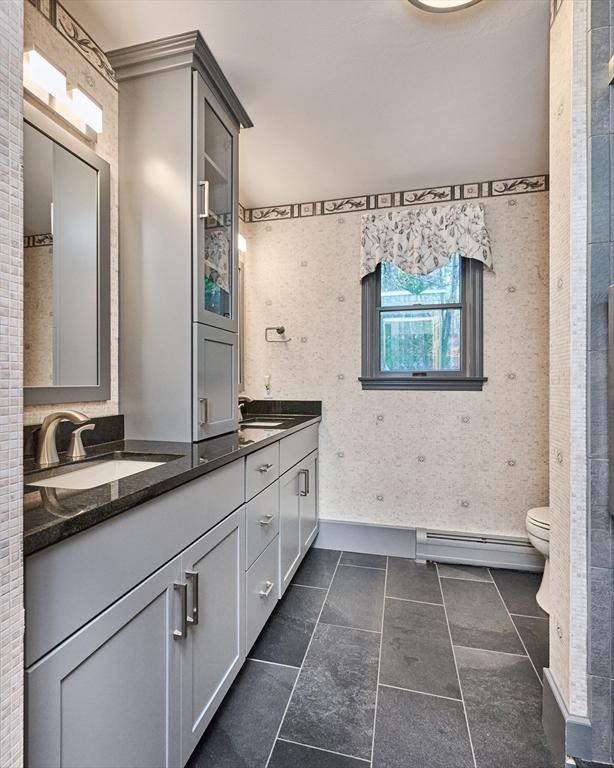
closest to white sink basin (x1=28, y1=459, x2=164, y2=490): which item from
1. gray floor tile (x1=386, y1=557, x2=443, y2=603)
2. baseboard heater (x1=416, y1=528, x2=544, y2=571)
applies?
gray floor tile (x1=386, y1=557, x2=443, y2=603)

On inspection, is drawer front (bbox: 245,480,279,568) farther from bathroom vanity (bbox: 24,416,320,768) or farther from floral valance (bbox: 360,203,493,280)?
floral valance (bbox: 360,203,493,280)

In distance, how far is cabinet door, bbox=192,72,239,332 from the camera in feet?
5.18

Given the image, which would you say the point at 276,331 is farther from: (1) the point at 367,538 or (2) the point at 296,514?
(1) the point at 367,538

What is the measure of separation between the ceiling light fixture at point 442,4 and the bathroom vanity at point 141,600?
168 centimetres

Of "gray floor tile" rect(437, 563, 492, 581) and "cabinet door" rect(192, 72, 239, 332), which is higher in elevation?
"cabinet door" rect(192, 72, 239, 332)

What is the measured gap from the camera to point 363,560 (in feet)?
8.61

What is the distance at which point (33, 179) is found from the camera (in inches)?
49.9

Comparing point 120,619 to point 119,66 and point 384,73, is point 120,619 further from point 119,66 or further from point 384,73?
point 384,73

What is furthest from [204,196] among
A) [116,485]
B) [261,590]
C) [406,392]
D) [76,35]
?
[406,392]

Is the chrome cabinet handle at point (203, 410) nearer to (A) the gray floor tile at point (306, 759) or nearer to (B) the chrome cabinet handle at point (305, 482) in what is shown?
(B) the chrome cabinet handle at point (305, 482)

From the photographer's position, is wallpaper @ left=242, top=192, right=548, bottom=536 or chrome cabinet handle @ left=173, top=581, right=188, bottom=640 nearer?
chrome cabinet handle @ left=173, top=581, right=188, bottom=640

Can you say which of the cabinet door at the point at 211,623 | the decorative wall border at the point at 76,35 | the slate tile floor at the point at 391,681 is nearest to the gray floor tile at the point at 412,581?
the slate tile floor at the point at 391,681

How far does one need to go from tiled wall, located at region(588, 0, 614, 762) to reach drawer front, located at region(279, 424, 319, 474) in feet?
4.16

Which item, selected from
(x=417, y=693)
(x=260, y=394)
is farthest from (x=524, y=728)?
(x=260, y=394)
